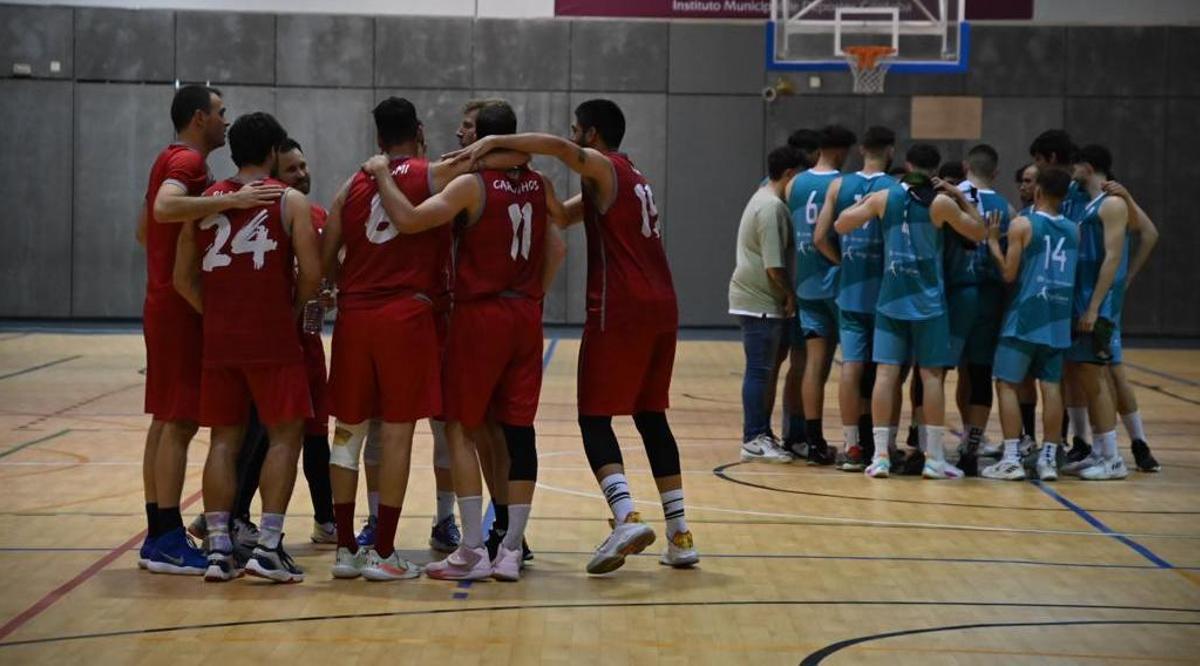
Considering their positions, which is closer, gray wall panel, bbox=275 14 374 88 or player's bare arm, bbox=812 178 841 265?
player's bare arm, bbox=812 178 841 265

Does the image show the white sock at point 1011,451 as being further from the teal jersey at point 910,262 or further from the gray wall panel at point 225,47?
the gray wall panel at point 225,47

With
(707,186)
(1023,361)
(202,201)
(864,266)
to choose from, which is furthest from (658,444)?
(707,186)

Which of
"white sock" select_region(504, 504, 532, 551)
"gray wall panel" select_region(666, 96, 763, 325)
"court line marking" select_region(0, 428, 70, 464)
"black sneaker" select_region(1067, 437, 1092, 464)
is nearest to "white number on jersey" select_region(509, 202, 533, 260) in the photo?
"white sock" select_region(504, 504, 532, 551)

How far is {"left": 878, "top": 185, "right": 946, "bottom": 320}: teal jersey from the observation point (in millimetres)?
8516

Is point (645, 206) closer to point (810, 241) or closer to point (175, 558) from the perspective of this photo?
point (175, 558)

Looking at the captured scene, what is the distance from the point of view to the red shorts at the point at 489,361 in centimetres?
587

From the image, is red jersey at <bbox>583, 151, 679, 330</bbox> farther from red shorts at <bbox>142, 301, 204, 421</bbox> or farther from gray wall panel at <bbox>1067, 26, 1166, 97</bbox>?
gray wall panel at <bbox>1067, 26, 1166, 97</bbox>

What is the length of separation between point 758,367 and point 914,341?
102 centimetres

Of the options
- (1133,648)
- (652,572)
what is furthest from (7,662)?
(1133,648)

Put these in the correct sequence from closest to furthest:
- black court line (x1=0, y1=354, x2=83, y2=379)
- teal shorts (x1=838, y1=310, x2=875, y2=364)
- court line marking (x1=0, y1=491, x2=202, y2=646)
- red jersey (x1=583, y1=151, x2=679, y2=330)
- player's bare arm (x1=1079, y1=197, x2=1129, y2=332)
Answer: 1. court line marking (x1=0, y1=491, x2=202, y2=646)
2. red jersey (x1=583, y1=151, x2=679, y2=330)
3. player's bare arm (x1=1079, y1=197, x2=1129, y2=332)
4. teal shorts (x1=838, y1=310, x2=875, y2=364)
5. black court line (x1=0, y1=354, x2=83, y2=379)

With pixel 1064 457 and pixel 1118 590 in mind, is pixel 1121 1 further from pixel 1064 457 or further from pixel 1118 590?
pixel 1118 590

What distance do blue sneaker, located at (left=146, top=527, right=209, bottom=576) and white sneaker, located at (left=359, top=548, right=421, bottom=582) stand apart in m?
0.61

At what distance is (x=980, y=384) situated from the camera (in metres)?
8.85

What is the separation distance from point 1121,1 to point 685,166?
5.68 m
